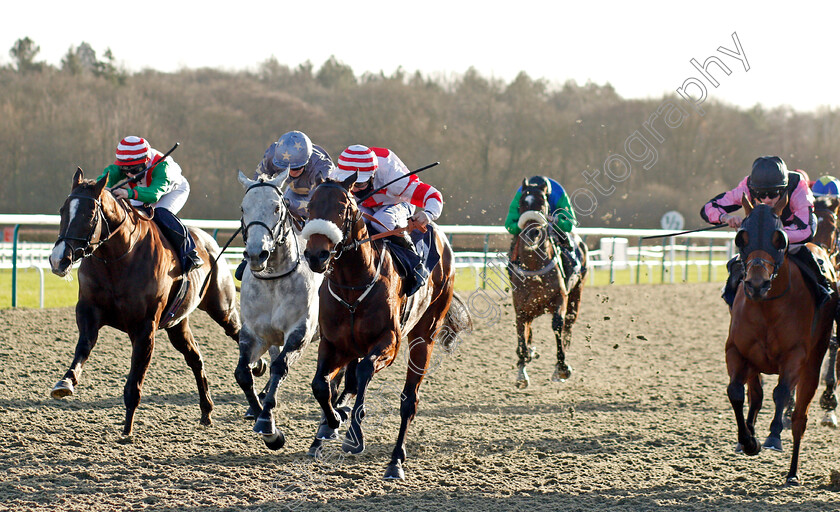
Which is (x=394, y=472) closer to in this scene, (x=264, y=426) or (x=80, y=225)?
(x=264, y=426)

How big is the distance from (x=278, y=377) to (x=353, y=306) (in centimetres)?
70

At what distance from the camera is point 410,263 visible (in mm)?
4750

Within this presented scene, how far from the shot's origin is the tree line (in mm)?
31203

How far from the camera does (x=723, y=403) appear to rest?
7.12 metres

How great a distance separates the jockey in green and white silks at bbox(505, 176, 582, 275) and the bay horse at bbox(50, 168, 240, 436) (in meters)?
3.38

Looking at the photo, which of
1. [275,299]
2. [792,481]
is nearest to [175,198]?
[275,299]

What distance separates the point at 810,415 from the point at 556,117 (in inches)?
1469

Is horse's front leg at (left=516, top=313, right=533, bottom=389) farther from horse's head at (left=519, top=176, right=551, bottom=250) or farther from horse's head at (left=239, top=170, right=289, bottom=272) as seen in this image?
horse's head at (left=239, top=170, right=289, bottom=272)

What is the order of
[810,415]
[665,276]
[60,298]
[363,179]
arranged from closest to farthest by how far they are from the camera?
1. [363,179]
2. [810,415]
3. [60,298]
4. [665,276]

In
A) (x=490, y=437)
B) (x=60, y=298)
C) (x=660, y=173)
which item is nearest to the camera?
(x=490, y=437)

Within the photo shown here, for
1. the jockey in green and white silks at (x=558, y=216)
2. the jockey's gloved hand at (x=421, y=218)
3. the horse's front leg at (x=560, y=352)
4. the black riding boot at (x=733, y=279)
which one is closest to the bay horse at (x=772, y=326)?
the black riding boot at (x=733, y=279)

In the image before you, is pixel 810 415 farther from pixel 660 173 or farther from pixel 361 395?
pixel 660 173

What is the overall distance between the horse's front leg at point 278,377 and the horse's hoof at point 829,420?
13.0ft

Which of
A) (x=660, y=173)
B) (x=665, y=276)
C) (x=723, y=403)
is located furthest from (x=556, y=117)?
(x=723, y=403)
